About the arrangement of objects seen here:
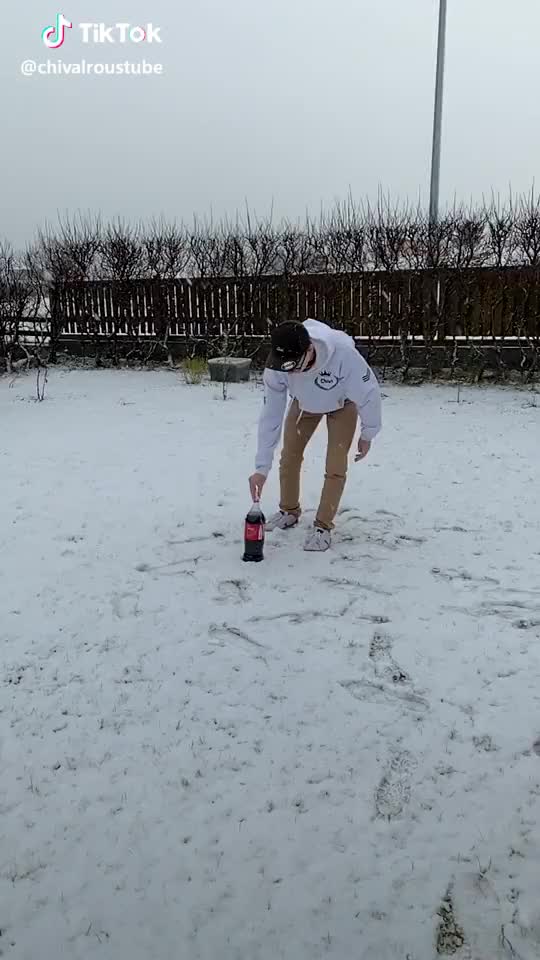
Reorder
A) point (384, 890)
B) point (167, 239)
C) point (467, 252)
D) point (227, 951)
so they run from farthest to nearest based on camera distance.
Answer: point (167, 239) < point (467, 252) < point (384, 890) < point (227, 951)

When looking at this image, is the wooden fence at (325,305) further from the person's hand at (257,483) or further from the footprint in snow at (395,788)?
the footprint in snow at (395,788)

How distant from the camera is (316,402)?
4090 millimetres

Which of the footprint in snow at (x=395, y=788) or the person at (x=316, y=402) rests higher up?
the person at (x=316, y=402)

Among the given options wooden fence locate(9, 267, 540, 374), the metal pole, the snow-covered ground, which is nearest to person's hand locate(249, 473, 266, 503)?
the snow-covered ground

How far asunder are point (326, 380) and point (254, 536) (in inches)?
40.1

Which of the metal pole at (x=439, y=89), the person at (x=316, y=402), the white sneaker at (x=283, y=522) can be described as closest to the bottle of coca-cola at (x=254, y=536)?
the person at (x=316, y=402)

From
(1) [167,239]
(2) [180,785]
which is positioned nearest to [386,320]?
(1) [167,239]

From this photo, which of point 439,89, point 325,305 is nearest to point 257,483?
point 325,305

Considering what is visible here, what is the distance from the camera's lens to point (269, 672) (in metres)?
3.00

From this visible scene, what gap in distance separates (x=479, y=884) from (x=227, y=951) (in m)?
0.75

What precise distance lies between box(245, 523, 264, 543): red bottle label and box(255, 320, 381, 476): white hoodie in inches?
12.6

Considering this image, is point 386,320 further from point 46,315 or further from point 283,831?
point 283,831

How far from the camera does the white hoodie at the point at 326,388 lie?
3.93 m

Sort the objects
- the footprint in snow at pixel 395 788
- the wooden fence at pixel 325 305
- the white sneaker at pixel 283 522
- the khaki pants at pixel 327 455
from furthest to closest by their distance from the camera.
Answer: the wooden fence at pixel 325 305 → the white sneaker at pixel 283 522 → the khaki pants at pixel 327 455 → the footprint in snow at pixel 395 788
